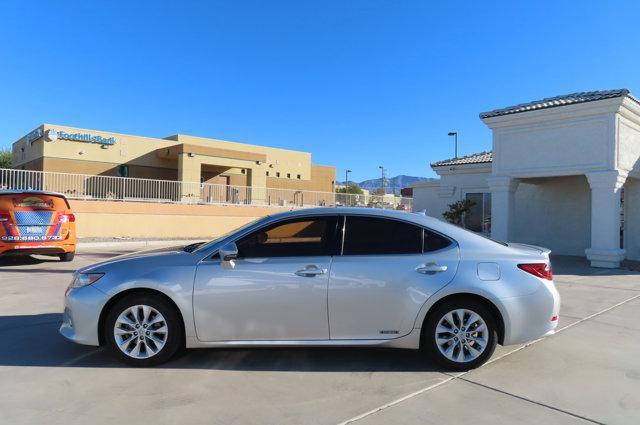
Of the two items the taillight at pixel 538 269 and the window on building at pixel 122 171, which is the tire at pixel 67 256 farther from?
the window on building at pixel 122 171

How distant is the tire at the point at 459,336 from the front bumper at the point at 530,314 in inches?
6.8

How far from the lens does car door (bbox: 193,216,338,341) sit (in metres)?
4.49

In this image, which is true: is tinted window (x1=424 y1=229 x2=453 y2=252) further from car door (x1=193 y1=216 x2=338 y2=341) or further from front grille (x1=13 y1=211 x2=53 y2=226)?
front grille (x1=13 y1=211 x2=53 y2=226)

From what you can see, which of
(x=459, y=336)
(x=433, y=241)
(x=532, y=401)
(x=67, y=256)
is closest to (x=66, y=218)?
(x=67, y=256)

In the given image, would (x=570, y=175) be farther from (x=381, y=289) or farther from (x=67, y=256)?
(x=67, y=256)

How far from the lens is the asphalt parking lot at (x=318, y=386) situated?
143 inches

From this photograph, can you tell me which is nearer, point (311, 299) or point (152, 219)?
point (311, 299)

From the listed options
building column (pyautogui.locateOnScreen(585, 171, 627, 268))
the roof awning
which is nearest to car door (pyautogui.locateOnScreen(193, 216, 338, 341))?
building column (pyautogui.locateOnScreen(585, 171, 627, 268))

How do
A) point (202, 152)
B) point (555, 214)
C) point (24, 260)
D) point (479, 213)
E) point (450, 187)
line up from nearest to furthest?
point (24, 260), point (555, 214), point (479, 213), point (450, 187), point (202, 152)

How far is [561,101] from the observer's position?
44.8 ft

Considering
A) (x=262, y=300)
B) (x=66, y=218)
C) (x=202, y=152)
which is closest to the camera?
(x=262, y=300)

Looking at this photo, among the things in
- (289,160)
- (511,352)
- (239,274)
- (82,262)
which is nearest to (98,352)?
(239,274)

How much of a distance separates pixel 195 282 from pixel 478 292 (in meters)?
2.62

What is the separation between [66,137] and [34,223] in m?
22.6
